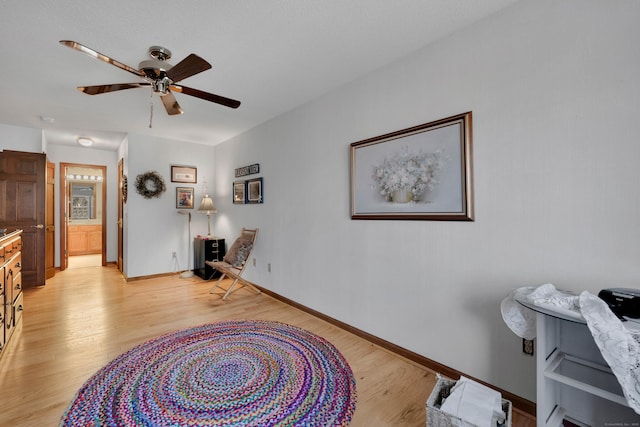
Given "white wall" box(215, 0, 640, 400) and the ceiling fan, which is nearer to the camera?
"white wall" box(215, 0, 640, 400)

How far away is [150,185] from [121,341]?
2.92m

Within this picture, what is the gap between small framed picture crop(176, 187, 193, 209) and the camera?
504 cm

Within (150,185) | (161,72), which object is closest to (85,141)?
(150,185)

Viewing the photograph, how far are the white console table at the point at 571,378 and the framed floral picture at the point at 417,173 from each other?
77 cm

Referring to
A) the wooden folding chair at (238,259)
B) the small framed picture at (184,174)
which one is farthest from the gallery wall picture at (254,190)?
the small framed picture at (184,174)

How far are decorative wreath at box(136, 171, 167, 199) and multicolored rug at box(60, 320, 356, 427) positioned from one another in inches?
113

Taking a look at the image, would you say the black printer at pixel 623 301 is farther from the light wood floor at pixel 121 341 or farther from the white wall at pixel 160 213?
the white wall at pixel 160 213

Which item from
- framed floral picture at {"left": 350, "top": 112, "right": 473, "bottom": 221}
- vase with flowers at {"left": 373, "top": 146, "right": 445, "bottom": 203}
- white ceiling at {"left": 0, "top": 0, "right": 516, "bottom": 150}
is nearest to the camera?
white ceiling at {"left": 0, "top": 0, "right": 516, "bottom": 150}

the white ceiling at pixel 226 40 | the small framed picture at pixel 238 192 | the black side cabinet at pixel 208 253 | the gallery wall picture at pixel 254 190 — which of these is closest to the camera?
the white ceiling at pixel 226 40

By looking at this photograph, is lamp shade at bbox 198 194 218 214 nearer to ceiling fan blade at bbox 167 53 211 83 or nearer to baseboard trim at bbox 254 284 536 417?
baseboard trim at bbox 254 284 536 417

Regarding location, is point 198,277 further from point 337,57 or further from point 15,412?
point 337,57

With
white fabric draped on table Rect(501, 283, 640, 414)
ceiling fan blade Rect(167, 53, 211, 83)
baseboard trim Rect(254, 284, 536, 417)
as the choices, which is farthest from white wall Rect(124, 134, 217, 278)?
white fabric draped on table Rect(501, 283, 640, 414)

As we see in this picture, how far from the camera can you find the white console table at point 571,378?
4.34ft

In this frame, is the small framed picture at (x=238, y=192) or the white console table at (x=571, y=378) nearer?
the white console table at (x=571, y=378)
